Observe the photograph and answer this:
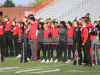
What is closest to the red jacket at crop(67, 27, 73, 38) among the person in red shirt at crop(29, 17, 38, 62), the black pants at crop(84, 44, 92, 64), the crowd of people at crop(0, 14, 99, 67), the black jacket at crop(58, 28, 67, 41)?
the crowd of people at crop(0, 14, 99, 67)

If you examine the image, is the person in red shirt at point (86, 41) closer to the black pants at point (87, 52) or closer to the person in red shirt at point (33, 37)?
the black pants at point (87, 52)

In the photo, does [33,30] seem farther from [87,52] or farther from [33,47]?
[87,52]

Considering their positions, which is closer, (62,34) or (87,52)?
(87,52)

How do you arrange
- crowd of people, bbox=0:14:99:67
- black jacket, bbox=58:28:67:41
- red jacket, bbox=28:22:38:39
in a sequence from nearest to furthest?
1. crowd of people, bbox=0:14:99:67
2. black jacket, bbox=58:28:67:41
3. red jacket, bbox=28:22:38:39

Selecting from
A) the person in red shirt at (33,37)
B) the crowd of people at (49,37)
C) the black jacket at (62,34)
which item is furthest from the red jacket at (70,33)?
the person in red shirt at (33,37)

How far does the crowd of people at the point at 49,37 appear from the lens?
920 cm

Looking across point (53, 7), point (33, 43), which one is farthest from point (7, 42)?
point (53, 7)

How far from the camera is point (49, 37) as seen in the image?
10.6 meters

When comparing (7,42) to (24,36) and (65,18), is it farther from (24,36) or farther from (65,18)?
(65,18)

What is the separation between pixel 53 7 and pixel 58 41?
2835 cm

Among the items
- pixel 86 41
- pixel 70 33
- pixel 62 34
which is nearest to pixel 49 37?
pixel 62 34

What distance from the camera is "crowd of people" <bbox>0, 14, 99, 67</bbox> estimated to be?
9.20m

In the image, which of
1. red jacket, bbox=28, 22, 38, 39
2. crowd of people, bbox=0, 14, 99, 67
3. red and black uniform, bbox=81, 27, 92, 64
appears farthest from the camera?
red jacket, bbox=28, 22, 38, 39

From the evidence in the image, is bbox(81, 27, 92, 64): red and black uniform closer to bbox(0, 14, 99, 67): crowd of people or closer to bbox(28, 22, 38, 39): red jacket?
bbox(0, 14, 99, 67): crowd of people
